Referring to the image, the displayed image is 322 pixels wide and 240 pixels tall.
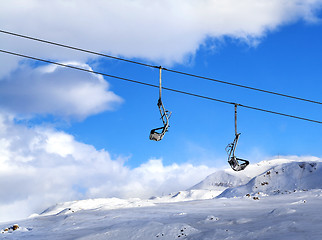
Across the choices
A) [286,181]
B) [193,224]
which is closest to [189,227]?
[193,224]

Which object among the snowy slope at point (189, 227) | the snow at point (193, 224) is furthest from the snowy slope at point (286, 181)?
the snowy slope at point (189, 227)

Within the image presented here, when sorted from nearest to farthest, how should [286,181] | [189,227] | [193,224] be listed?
[189,227]
[193,224]
[286,181]

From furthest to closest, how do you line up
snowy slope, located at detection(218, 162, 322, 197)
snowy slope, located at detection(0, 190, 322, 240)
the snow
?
snowy slope, located at detection(218, 162, 322, 197) < the snow < snowy slope, located at detection(0, 190, 322, 240)

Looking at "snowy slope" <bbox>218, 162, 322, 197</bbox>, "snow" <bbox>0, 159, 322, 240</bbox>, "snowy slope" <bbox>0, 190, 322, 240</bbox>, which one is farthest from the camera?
"snowy slope" <bbox>218, 162, 322, 197</bbox>

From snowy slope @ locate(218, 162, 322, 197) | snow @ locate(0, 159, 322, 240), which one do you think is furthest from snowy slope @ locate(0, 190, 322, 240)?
snowy slope @ locate(218, 162, 322, 197)

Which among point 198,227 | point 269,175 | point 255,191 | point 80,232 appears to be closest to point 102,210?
point 80,232

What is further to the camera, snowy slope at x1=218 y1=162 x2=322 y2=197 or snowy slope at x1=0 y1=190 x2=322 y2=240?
snowy slope at x1=218 y1=162 x2=322 y2=197

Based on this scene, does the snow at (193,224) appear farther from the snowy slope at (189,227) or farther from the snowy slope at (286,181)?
the snowy slope at (286,181)

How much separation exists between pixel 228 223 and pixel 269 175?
87.7ft

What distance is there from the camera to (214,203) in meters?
24.1

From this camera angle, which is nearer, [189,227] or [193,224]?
[189,227]

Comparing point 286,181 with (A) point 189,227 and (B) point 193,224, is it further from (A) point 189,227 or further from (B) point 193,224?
(A) point 189,227

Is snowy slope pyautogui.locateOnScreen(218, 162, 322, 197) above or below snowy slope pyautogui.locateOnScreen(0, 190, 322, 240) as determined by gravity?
above

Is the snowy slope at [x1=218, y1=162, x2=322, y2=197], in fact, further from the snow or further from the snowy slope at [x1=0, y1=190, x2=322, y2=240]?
the snowy slope at [x1=0, y1=190, x2=322, y2=240]
